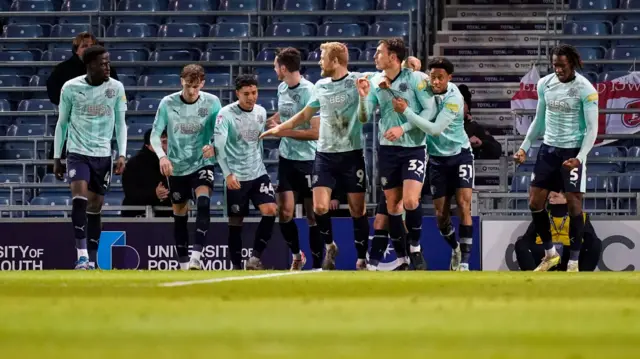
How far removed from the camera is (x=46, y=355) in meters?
4.13

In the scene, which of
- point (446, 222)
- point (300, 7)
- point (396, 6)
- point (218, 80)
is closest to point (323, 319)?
point (446, 222)

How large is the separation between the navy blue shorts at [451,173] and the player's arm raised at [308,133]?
1296mm

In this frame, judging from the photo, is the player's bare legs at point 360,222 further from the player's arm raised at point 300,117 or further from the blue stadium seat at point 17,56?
the blue stadium seat at point 17,56

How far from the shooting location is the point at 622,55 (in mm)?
18406

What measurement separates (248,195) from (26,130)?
670 cm

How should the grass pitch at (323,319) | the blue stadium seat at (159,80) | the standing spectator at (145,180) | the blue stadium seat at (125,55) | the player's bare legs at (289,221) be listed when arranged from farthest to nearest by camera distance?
the blue stadium seat at (125,55) → the blue stadium seat at (159,80) → the standing spectator at (145,180) → the player's bare legs at (289,221) → the grass pitch at (323,319)

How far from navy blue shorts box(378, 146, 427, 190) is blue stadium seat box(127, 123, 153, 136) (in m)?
6.96

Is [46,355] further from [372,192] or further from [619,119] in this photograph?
[619,119]

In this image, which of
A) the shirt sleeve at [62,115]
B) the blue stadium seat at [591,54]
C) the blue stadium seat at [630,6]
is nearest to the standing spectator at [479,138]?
the blue stadium seat at [591,54]

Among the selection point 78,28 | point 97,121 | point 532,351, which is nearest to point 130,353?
point 532,351

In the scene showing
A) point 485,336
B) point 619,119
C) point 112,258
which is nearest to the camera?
point 485,336

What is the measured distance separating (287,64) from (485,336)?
28.0 feet

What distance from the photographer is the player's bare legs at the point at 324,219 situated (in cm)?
1207

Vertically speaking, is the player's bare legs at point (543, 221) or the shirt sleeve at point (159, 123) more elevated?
the shirt sleeve at point (159, 123)
